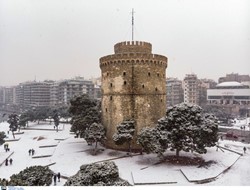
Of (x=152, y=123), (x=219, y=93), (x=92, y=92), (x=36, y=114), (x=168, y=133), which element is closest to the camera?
(x=168, y=133)

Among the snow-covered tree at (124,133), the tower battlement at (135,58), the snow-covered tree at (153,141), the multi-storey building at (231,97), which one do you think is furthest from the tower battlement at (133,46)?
the multi-storey building at (231,97)

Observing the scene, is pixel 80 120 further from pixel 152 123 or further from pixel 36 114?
pixel 36 114

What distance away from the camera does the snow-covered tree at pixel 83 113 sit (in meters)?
27.6

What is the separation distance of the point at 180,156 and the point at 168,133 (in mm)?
3469

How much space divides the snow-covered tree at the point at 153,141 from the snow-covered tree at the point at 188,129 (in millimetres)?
540

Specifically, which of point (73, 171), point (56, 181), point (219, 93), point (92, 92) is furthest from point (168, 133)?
point (92, 92)

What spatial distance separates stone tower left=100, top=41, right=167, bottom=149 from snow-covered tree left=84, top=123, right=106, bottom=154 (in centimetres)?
142

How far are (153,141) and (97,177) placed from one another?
10209mm

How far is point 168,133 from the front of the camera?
21.5 metres

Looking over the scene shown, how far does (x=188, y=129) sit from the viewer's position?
2103cm

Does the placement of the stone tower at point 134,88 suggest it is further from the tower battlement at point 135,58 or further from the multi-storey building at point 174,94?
the multi-storey building at point 174,94

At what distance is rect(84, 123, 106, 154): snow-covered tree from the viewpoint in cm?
2550

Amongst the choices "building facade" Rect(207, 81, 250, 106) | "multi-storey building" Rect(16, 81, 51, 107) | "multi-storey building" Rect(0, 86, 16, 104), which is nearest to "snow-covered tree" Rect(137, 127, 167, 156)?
"building facade" Rect(207, 81, 250, 106)

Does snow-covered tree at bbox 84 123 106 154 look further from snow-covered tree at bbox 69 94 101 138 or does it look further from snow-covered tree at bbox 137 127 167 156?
snow-covered tree at bbox 137 127 167 156
